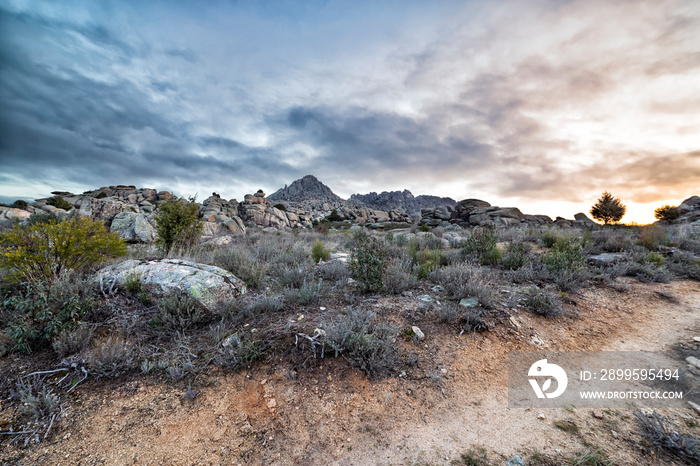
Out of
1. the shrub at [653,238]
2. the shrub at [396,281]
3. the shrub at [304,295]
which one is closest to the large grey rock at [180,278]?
the shrub at [304,295]

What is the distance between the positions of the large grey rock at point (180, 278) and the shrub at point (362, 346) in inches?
79.2

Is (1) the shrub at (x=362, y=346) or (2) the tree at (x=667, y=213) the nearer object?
(1) the shrub at (x=362, y=346)

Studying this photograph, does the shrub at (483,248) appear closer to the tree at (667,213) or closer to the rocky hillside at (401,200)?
the tree at (667,213)

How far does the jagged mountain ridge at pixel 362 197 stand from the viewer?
92.3 metres

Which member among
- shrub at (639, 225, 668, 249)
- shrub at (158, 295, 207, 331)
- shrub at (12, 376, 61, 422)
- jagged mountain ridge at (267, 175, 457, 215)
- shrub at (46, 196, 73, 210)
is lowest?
shrub at (12, 376, 61, 422)

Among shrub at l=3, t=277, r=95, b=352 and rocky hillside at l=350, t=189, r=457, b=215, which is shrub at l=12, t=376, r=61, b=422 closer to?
shrub at l=3, t=277, r=95, b=352

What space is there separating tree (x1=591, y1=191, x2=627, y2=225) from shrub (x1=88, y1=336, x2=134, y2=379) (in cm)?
4054

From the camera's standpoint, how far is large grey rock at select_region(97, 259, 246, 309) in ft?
13.4

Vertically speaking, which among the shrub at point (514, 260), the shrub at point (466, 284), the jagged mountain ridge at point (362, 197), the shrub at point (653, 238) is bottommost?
the shrub at point (466, 284)

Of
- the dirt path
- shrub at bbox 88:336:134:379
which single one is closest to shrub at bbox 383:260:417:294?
the dirt path

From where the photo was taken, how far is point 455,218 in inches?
1538

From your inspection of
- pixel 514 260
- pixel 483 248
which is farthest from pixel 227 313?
pixel 483 248

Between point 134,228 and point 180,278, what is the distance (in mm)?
11082

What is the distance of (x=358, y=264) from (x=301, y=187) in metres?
98.8
